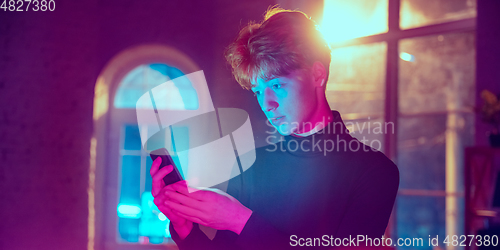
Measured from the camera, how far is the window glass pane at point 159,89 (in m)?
2.95

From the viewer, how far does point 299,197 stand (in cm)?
112

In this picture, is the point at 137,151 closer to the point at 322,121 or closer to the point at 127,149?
the point at 127,149

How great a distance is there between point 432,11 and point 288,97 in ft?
7.40

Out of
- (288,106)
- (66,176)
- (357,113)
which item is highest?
(357,113)

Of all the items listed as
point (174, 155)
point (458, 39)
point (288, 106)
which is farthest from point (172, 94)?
point (458, 39)

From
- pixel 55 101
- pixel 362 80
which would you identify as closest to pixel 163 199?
pixel 362 80

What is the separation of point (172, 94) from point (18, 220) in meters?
1.57

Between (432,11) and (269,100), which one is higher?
(432,11)

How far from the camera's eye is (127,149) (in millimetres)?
2992

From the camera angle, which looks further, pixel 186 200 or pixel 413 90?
pixel 413 90

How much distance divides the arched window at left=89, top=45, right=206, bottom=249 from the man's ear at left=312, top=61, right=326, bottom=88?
1755 millimetres

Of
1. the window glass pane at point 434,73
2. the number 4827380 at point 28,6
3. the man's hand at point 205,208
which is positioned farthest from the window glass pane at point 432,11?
the number 4827380 at point 28,6

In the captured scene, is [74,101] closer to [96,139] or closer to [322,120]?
[96,139]

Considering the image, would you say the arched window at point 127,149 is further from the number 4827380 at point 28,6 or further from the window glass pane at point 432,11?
the window glass pane at point 432,11
